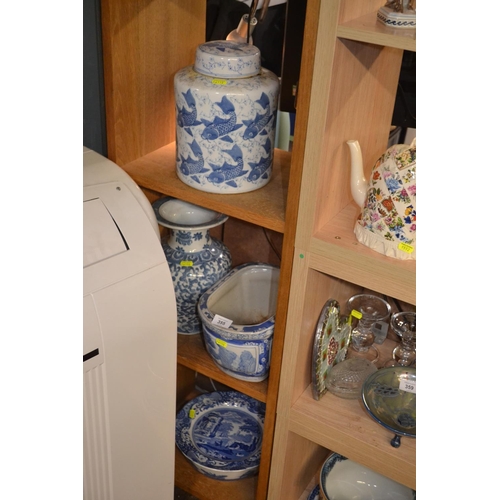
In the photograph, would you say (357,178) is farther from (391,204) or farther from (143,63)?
(143,63)

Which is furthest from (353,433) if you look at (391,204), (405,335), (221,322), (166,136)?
(166,136)

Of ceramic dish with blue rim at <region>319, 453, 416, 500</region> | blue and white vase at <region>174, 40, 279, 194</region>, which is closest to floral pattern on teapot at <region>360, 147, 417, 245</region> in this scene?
blue and white vase at <region>174, 40, 279, 194</region>

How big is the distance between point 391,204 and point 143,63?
0.63 metres

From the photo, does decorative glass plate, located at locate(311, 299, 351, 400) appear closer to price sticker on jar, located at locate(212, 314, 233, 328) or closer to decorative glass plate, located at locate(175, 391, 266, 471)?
price sticker on jar, located at locate(212, 314, 233, 328)

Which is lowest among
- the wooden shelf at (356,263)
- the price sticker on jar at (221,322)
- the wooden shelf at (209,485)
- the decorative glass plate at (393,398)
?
the wooden shelf at (209,485)

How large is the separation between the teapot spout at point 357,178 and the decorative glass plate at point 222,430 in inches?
33.9

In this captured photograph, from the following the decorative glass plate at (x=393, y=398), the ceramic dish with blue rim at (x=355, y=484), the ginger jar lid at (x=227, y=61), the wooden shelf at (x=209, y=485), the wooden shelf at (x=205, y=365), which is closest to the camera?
the ginger jar lid at (x=227, y=61)

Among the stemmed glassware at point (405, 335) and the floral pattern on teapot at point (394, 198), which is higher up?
the floral pattern on teapot at point (394, 198)

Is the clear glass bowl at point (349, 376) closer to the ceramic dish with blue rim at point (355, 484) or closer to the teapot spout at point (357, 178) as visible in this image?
the ceramic dish with blue rim at point (355, 484)

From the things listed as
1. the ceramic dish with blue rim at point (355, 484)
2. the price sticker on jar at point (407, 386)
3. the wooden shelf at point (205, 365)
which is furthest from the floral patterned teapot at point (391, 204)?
the ceramic dish with blue rim at point (355, 484)

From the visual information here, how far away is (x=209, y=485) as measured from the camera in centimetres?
172

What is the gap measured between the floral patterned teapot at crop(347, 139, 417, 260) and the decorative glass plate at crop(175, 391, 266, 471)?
836 millimetres

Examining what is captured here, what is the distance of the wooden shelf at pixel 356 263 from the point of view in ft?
3.62
